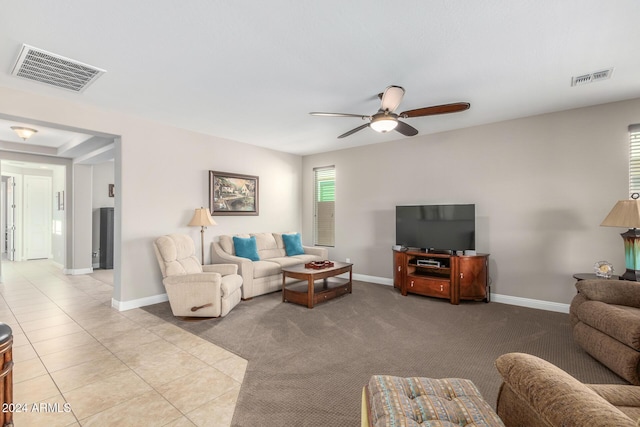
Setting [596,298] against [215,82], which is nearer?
[596,298]

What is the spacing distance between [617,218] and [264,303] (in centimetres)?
442

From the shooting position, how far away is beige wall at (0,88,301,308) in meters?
3.71

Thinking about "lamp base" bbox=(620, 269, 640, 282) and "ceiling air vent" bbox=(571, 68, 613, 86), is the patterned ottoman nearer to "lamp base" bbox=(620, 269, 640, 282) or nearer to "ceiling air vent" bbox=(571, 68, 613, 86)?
"lamp base" bbox=(620, 269, 640, 282)

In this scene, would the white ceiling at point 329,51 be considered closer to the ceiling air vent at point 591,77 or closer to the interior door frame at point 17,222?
the ceiling air vent at point 591,77

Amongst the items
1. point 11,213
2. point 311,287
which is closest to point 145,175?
point 311,287

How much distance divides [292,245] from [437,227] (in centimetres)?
277

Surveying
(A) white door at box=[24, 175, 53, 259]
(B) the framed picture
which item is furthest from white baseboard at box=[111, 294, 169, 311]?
(A) white door at box=[24, 175, 53, 259]

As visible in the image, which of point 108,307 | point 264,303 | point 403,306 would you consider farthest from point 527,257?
point 108,307

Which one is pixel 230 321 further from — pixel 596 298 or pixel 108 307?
pixel 596 298

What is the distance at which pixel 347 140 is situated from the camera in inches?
226

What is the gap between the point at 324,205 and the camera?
6.86 meters

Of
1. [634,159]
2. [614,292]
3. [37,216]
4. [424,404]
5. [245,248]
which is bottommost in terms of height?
[424,404]

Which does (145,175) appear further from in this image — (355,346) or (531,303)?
(531,303)

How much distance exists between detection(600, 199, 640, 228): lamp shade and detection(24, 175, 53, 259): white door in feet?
39.5
